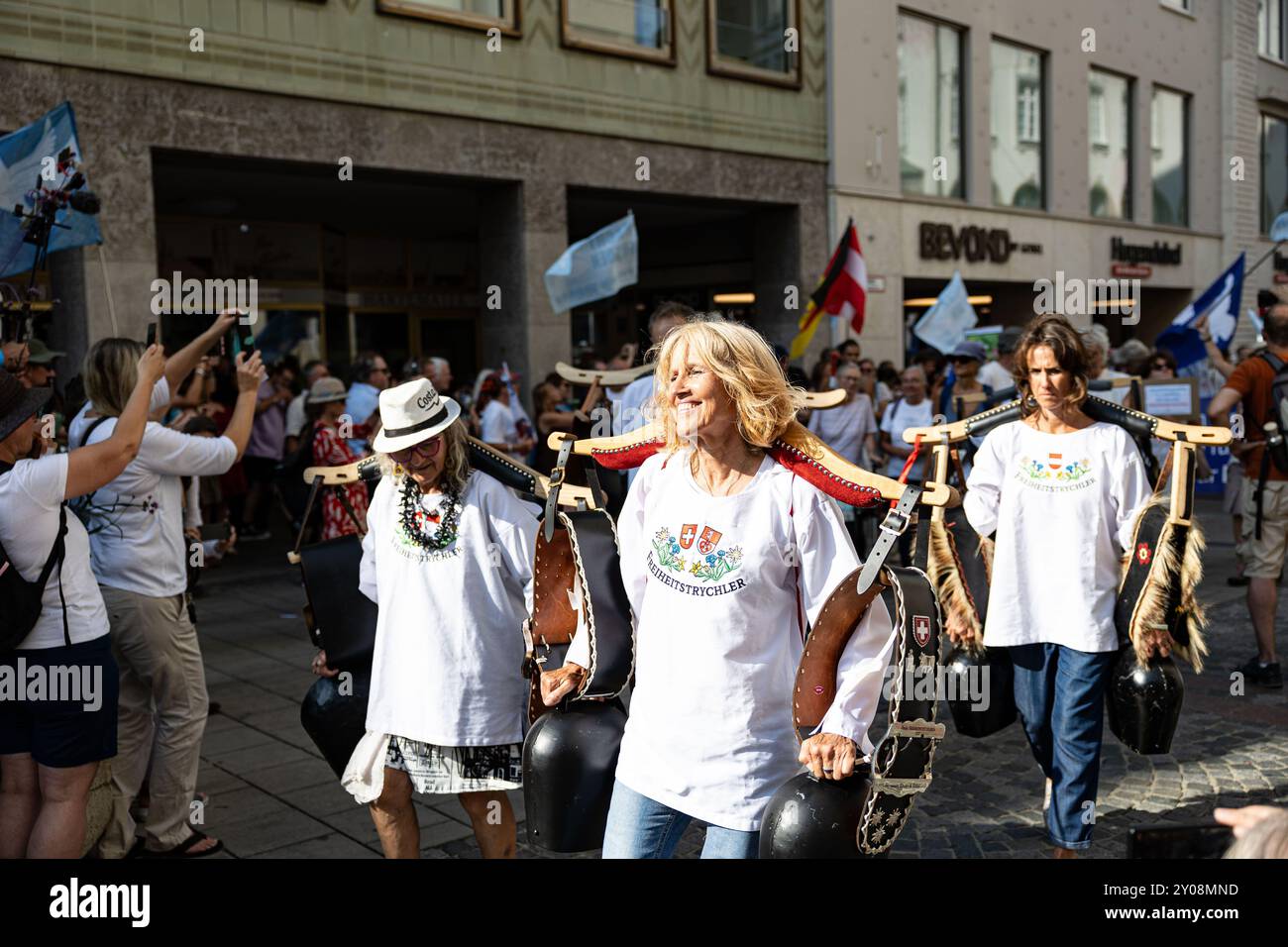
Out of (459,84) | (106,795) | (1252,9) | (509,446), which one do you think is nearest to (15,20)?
(459,84)

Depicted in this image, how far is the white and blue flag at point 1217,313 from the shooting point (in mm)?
12871

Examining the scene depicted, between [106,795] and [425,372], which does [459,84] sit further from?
[106,795]

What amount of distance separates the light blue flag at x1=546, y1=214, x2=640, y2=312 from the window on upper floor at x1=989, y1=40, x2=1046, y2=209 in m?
12.0

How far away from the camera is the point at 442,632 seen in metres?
3.63

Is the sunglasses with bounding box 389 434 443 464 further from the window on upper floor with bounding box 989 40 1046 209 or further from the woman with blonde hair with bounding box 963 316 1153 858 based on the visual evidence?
the window on upper floor with bounding box 989 40 1046 209

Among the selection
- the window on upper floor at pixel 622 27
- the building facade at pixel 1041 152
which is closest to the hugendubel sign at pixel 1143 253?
the building facade at pixel 1041 152

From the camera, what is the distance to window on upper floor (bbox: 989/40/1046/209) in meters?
20.8

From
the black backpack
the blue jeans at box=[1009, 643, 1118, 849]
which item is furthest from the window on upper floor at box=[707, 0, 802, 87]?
the black backpack

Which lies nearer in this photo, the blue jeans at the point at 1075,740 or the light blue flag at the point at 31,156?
the blue jeans at the point at 1075,740

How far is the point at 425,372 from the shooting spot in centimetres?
1000

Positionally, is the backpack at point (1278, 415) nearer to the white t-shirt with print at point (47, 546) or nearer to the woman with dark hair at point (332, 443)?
the woman with dark hair at point (332, 443)

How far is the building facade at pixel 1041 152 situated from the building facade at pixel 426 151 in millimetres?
1405

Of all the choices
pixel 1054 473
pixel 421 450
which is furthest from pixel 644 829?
pixel 1054 473

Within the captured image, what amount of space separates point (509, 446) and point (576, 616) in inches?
306
